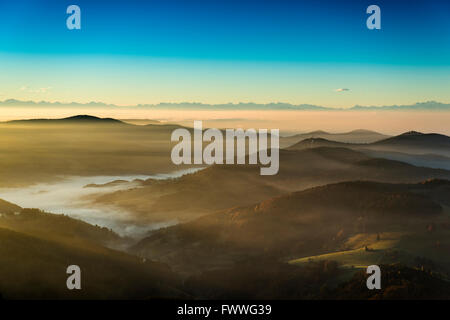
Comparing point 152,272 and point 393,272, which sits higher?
point 393,272

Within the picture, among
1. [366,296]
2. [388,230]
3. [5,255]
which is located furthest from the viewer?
[388,230]

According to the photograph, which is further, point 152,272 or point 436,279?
point 152,272

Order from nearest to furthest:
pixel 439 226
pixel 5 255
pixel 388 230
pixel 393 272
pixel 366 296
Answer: pixel 366 296, pixel 393 272, pixel 5 255, pixel 439 226, pixel 388 230

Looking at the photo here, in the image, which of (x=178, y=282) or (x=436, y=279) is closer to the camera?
(x=436, y=279)
